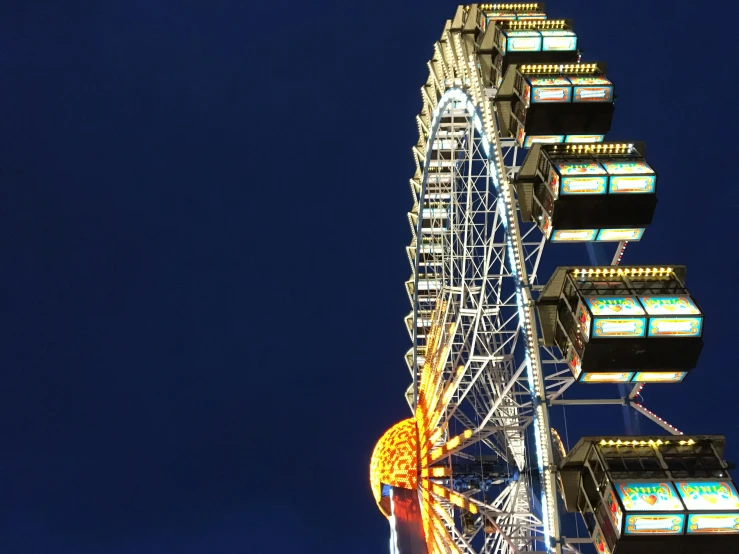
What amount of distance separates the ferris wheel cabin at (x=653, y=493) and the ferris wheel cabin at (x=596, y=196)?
5090 millimetres

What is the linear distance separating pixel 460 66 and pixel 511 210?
331 inches

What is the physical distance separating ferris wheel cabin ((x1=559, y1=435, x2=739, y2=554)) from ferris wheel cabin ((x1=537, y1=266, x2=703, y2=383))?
1.59m

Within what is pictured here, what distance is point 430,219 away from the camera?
3141 centimetres

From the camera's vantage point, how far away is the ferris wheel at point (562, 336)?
15539mm

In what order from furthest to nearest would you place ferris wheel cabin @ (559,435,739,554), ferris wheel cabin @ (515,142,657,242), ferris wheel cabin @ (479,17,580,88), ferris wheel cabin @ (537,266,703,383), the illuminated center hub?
the illuminated center hub < ferris wheel cabin @ (479,17,580,88) < ferris wheel cabin @ (515,142,657,242) < ferris wheel cabin @ (537,266,703,383) < ferris wheel cabin @ (559,435,739,554)

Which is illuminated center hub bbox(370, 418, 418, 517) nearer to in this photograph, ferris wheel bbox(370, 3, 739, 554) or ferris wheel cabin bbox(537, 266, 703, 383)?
ferris wheel bbox(370, 3, 739, 554)

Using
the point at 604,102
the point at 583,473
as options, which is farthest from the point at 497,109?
the point at 583,473

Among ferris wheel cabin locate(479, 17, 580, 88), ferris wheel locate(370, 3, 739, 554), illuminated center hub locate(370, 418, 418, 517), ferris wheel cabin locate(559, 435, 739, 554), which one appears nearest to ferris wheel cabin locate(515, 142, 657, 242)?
ferris wheel locate(370, 3, 739, 554)

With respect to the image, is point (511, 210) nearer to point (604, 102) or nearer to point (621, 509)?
point (604, 102)

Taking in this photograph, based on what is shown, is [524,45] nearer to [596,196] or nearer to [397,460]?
[596,196]

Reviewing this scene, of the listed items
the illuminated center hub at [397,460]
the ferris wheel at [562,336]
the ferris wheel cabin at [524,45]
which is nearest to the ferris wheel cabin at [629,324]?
the ferris wheel at [562,336]

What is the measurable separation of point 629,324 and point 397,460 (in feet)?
36.4

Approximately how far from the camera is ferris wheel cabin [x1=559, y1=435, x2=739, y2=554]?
14805 mm

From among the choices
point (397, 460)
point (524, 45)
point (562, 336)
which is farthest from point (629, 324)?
point (397, 460)
